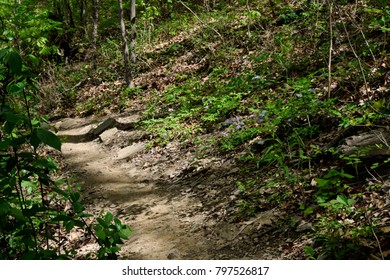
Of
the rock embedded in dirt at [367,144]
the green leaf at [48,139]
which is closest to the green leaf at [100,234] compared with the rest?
the green leaf at [48,139]

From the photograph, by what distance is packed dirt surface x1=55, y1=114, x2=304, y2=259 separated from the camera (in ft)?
11.2

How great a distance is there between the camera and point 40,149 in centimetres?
761

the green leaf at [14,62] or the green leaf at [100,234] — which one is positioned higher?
the green leaf at [14,62]

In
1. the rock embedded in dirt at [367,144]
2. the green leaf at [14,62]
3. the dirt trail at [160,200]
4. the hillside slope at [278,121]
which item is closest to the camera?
the green leaf at [14,62]

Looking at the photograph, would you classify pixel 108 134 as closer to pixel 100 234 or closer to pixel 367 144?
pixel 367 144

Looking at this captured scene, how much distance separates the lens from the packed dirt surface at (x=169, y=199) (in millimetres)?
3414

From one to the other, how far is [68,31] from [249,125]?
1190 centimetres

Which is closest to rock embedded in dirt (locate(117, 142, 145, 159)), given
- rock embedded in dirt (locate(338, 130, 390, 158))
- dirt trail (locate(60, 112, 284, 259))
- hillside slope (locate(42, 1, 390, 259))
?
dirt trail (locate(60, 112, 284, 259))

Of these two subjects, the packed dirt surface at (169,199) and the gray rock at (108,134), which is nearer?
the packed dirt surface at (169,199)

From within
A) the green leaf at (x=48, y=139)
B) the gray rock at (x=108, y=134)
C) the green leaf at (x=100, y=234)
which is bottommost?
the gray rock at (x=108, y=134)

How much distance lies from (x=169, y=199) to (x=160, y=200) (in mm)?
134

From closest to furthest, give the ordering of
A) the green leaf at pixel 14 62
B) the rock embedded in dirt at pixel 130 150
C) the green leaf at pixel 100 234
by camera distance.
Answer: the green leaf at pixel 14 62 → the green leaf at pixel 100 234 → the rock embedded in dirt at pixel 130 150

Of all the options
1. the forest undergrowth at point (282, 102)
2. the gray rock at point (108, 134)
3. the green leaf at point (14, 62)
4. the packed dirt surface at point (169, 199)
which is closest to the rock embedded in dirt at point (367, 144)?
the forest undergrowth at point (282, 102)

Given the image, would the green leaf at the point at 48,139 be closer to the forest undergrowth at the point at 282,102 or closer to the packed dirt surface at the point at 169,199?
the forest undergrowth at the point at 282,102
